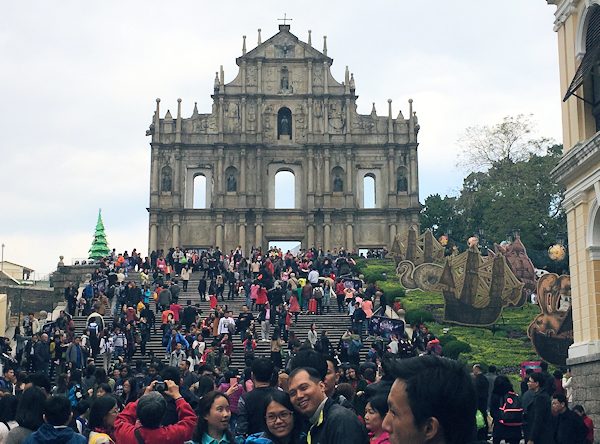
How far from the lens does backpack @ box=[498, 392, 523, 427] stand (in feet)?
42.1

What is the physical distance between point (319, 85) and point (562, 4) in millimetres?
35504

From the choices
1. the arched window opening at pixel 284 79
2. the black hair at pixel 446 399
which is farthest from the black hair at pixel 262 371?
the arched window opening at pixel 284 79

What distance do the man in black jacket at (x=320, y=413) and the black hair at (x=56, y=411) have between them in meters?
1.81

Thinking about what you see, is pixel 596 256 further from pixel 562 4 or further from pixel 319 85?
pixel 319 85

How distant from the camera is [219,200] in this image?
175 feet

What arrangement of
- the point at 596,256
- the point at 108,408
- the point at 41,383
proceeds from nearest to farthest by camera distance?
1. the point at 108,408
2. the point at 41,383
3. the point at 596,256

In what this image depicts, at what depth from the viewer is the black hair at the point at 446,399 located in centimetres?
357

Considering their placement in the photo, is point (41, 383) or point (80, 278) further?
point (80, 278)

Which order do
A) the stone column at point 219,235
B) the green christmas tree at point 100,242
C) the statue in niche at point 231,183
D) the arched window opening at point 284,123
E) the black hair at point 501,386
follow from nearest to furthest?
the black hair at point 501,386
the stone column at point 219,235
the statue in niche at point 231,183
the arched window opening at point 284,123
the green christmas tree at point 100,242

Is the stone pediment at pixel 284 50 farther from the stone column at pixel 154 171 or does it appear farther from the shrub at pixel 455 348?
the shrub at pixel 455 348

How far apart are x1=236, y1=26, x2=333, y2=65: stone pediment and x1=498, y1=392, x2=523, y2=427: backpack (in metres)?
43.5

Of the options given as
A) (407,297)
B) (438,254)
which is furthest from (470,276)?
(438,254)

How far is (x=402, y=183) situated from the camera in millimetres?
53719

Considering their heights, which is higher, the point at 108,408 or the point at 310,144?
the point at 310,144
